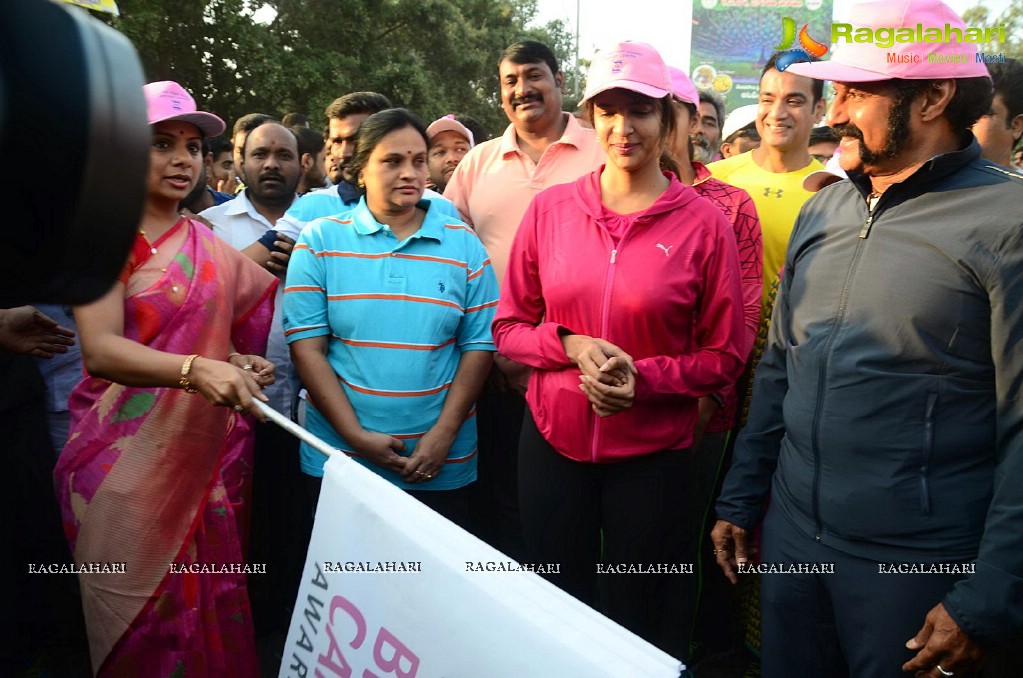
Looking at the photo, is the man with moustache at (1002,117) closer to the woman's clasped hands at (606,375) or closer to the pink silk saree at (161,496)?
the woman's clasped hands at (606,375)

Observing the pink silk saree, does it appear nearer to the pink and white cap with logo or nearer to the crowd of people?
the crowd of people

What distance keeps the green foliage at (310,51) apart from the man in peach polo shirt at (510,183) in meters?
→ 9.41

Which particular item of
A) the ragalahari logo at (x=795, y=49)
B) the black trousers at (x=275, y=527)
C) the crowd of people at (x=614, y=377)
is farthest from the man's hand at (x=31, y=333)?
the ragalahari logo at (x=795, y=49)

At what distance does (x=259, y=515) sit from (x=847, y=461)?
103 inches

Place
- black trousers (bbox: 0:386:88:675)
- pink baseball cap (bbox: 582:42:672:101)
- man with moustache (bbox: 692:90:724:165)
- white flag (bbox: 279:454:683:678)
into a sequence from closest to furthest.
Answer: white flag (bbox: 279:454:683:678), pink baseball cap (bbox: 582:42:672:101), black trousers (bbox: 0:386:88:675), man with moustache (bbox: 692:90:724:165)

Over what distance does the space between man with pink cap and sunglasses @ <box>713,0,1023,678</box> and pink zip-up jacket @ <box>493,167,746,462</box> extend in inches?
15.7

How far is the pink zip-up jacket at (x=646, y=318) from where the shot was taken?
2412mm

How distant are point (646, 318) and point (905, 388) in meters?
0.82

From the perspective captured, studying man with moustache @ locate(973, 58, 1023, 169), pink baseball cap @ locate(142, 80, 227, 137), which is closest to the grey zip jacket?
man with moustache @ locate(973, 58, 1023, 169)

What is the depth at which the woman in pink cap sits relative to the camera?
2455 millimetres

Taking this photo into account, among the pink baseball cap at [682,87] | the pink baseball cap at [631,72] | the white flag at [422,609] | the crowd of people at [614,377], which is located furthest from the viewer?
the pink baseball cap at [682,87]

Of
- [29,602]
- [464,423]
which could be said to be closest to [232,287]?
[464,423]

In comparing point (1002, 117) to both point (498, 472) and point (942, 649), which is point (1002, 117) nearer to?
point (942, 649)

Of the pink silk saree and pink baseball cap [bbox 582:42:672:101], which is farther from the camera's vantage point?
pink baseball cap [bbox 582:42:672:101]
